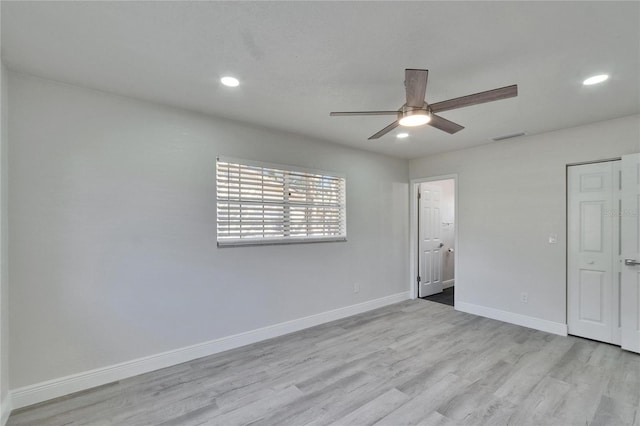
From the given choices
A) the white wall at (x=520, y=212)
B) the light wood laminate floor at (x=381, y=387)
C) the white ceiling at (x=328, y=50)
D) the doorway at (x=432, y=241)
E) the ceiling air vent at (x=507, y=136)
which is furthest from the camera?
the doorway at (x=432, y=241)

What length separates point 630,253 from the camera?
3.05 metres

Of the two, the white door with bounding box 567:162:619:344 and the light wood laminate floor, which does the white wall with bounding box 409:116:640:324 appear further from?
the light wood laminate floor

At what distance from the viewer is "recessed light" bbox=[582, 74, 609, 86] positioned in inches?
90.0

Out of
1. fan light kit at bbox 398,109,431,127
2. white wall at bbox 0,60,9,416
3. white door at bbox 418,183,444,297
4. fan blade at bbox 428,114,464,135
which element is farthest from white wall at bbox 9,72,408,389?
white door at bbox 418,183,444,297

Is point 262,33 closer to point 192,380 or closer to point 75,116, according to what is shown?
point 75,116

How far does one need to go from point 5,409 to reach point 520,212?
554 cm

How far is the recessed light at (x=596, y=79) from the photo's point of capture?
2.29m

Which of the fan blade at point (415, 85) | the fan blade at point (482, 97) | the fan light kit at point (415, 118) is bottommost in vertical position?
the fan light kit at point (415, 118)

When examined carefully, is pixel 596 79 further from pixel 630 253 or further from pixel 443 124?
pixel 630 253

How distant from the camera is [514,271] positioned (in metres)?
4.00

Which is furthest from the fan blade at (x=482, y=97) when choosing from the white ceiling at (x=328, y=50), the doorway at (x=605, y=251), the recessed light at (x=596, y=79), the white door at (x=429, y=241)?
the white door at (x=429, y=241)

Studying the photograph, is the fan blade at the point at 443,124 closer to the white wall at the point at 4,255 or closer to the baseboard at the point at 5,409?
the white wall at the point at 4,255

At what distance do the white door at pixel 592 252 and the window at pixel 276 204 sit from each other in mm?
2900

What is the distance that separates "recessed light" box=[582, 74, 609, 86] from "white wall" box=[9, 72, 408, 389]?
294 centimetres
